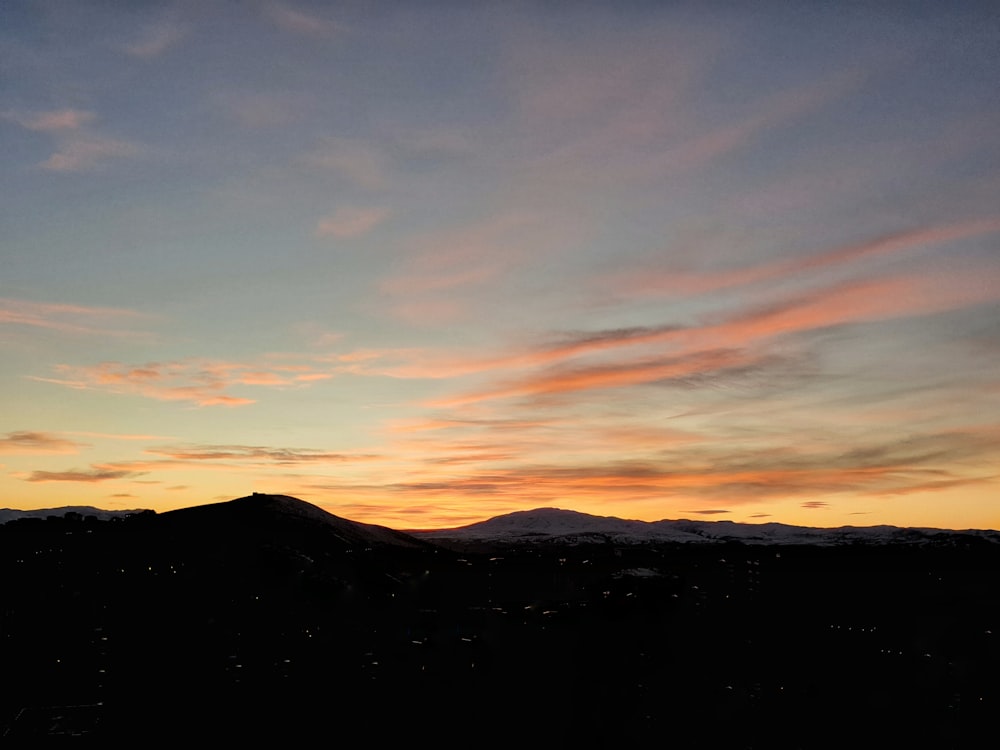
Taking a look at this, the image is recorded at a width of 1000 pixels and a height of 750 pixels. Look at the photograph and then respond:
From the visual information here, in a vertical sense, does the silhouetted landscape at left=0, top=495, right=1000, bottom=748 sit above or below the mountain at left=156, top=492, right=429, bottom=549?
below

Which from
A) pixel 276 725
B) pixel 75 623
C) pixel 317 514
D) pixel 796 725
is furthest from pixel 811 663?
pixel 317 514

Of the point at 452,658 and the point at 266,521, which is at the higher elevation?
the point at 266,521

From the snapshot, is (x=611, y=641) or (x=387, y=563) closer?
(x=611, y=641)

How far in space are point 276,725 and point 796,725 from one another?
15708 mm

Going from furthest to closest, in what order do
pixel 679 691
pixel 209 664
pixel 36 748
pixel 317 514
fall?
pixel 317 514, pixel 209 664, pixel 679 691, pixel 36 748

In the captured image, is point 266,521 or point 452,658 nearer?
point 452,658

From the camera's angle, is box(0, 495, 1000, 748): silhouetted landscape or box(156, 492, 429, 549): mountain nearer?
box(0, 495, 1000, 748): silhouetted landscape

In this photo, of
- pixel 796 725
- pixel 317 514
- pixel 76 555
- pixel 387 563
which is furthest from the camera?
pixel 317 514

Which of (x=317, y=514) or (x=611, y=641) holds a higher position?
(x=317, y=514)

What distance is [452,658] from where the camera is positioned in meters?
35.4

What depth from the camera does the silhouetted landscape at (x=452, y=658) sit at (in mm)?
23953

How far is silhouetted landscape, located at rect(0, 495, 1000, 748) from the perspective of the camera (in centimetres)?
2395

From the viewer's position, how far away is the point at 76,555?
7469 centimetres

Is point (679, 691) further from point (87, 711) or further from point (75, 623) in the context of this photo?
point (75, 623)
